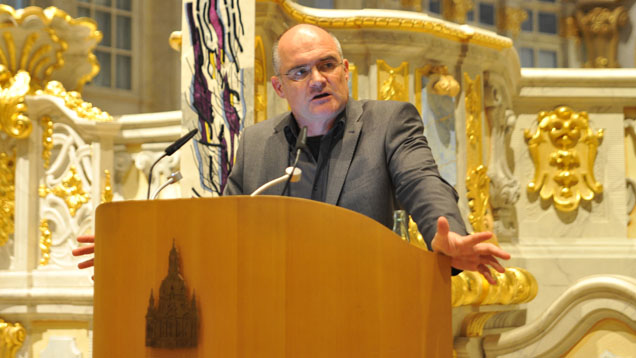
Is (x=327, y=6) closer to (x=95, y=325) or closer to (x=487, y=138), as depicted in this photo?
(x=487, y=138)

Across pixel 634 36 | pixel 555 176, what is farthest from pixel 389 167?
pixel 634 36

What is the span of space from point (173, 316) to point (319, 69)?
0.95 meters

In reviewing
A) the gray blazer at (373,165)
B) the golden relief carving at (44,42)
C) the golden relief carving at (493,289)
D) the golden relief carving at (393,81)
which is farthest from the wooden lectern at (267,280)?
the golden relief carving at (44,42)

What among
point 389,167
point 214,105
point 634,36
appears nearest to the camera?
point 389,167

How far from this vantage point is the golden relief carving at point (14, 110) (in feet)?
17.8

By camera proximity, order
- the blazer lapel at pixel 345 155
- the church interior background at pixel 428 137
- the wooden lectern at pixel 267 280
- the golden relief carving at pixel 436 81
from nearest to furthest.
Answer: the wooden lectern at pixel 267 280, the blazer lapel at pixel 345 155, the church interior background at pixel 428 137, the golden relief carving at pixel 436 81

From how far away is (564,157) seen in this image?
5.30 metres

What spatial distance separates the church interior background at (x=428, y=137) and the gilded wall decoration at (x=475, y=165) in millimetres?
11

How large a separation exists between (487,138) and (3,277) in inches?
123

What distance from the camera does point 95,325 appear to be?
6.54ft

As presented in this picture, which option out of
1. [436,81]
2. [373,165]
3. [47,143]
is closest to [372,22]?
[436,81]

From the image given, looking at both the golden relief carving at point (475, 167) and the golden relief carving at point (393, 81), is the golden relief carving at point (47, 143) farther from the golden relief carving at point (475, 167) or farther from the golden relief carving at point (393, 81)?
the golden relief carving at point (475, 167)

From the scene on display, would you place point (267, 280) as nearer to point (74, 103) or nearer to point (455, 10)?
point (74, 103)

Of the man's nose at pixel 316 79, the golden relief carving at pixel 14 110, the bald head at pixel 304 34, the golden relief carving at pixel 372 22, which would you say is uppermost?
the golden relief carving at pixel 372 22
